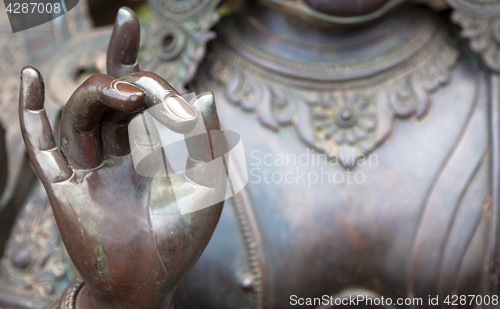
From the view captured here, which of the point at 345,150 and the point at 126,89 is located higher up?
the point at 126,89

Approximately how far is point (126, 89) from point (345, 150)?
49cm

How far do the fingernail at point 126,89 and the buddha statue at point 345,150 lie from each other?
0.38 metres

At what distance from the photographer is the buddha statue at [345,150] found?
0.84m

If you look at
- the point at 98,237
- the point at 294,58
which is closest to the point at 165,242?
the point at 98,237

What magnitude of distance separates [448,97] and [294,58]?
281 mm

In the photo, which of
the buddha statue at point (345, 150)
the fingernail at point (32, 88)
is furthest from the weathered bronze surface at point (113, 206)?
the buddha statue at point (345, 150)

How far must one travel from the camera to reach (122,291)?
0.60 meters

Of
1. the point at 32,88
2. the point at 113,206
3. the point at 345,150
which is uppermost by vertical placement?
the point at 32,88

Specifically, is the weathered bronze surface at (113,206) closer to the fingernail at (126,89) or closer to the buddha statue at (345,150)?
the fingernail at (126,89)

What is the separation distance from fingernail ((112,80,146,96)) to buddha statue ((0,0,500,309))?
38cm

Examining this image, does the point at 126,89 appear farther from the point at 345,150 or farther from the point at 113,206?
the point at 345,150

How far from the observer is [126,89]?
0.48 metres

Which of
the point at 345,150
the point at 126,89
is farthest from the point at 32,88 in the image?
the point at 345,150

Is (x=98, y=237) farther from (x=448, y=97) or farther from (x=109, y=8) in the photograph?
(x=109, y=8)
